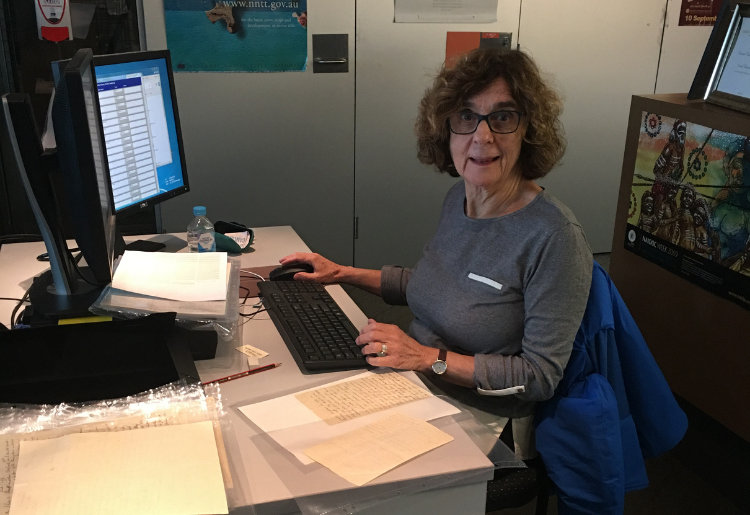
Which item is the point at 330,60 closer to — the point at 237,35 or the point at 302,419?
the point at 237,35

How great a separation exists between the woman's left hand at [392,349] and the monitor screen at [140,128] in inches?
30.6

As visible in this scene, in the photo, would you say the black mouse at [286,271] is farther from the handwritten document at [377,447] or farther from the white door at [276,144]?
the white door at [276,144]

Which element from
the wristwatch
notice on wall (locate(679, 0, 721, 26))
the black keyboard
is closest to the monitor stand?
the black keyboard

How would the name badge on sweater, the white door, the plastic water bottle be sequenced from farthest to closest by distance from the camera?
the white door < the plastic water bottle < the name badge on sweater

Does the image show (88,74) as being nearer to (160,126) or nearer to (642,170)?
(160,126)

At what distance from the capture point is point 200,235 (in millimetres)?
1979

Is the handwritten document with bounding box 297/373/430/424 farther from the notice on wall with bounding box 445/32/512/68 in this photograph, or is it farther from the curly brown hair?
the notice on wall with bounding box 445/32/512/68

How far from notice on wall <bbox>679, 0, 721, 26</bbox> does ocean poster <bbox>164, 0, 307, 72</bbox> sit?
202 centimetres

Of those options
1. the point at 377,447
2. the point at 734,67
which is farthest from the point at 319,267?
the point at 734,67

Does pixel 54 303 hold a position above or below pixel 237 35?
below

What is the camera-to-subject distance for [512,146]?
1505 millimetres

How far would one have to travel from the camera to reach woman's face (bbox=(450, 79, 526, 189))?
1490mm

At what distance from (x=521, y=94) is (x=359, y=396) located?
0.70m

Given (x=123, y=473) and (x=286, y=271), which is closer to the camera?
(x=123, y=473)
